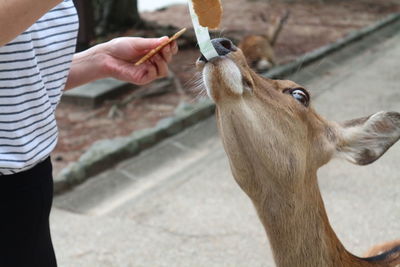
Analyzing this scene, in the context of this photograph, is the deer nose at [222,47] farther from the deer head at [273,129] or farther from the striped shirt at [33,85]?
the striped shirt at [33,85]

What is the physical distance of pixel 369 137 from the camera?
2590 millimetres

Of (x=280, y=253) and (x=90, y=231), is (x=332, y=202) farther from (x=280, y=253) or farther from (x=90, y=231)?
(x=280, y=253)

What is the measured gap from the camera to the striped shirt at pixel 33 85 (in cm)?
199

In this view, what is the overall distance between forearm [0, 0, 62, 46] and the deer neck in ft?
3.62

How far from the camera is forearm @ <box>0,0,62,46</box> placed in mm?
1518

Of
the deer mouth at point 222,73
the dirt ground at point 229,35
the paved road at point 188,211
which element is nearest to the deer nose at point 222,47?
the deer mouth at point 222,73

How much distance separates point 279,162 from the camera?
2.30m

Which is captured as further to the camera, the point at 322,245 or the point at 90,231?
the point at 90,231

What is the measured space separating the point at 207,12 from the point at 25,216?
34.4 inches

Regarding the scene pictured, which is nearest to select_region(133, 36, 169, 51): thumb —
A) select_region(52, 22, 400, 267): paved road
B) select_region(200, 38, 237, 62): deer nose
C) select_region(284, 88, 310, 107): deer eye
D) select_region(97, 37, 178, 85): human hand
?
select_region(97, 37, 178, 85): human hand

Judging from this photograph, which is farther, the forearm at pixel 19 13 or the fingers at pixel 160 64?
the fingers at pixel 160 64

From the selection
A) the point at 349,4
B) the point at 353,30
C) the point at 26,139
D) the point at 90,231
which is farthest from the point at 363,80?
the point at 26,139

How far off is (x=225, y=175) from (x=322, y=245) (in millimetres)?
2993

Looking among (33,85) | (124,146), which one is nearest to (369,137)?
(33,85)
